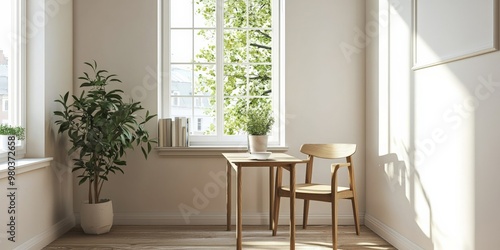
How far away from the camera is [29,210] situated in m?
3.55

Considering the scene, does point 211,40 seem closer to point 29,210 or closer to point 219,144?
point 219,144

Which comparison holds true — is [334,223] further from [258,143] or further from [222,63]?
[222,63]

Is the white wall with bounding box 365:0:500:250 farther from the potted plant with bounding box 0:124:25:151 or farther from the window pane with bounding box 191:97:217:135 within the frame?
the potted plant with bounding box 0:124:25:151

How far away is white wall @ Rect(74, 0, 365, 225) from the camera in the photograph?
14.8 ft

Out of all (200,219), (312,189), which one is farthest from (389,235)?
(200,219)

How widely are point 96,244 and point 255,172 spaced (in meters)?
1.56

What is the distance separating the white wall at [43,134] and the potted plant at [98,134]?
0.47 feet

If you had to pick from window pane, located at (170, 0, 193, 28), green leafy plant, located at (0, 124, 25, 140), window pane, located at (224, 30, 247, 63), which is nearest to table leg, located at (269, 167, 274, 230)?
window pane, located at (224, 30, 247, 63)

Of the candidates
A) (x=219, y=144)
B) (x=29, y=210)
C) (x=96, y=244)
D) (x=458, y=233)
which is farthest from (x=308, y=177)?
(x=29, y=210)

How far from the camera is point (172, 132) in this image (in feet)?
14.8

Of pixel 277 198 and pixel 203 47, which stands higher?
pixel 203 47

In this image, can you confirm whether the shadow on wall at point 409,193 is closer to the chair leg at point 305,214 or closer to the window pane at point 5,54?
the chair leg at point 305,214

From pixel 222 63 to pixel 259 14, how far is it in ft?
2.02

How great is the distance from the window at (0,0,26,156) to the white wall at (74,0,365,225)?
853 mm
